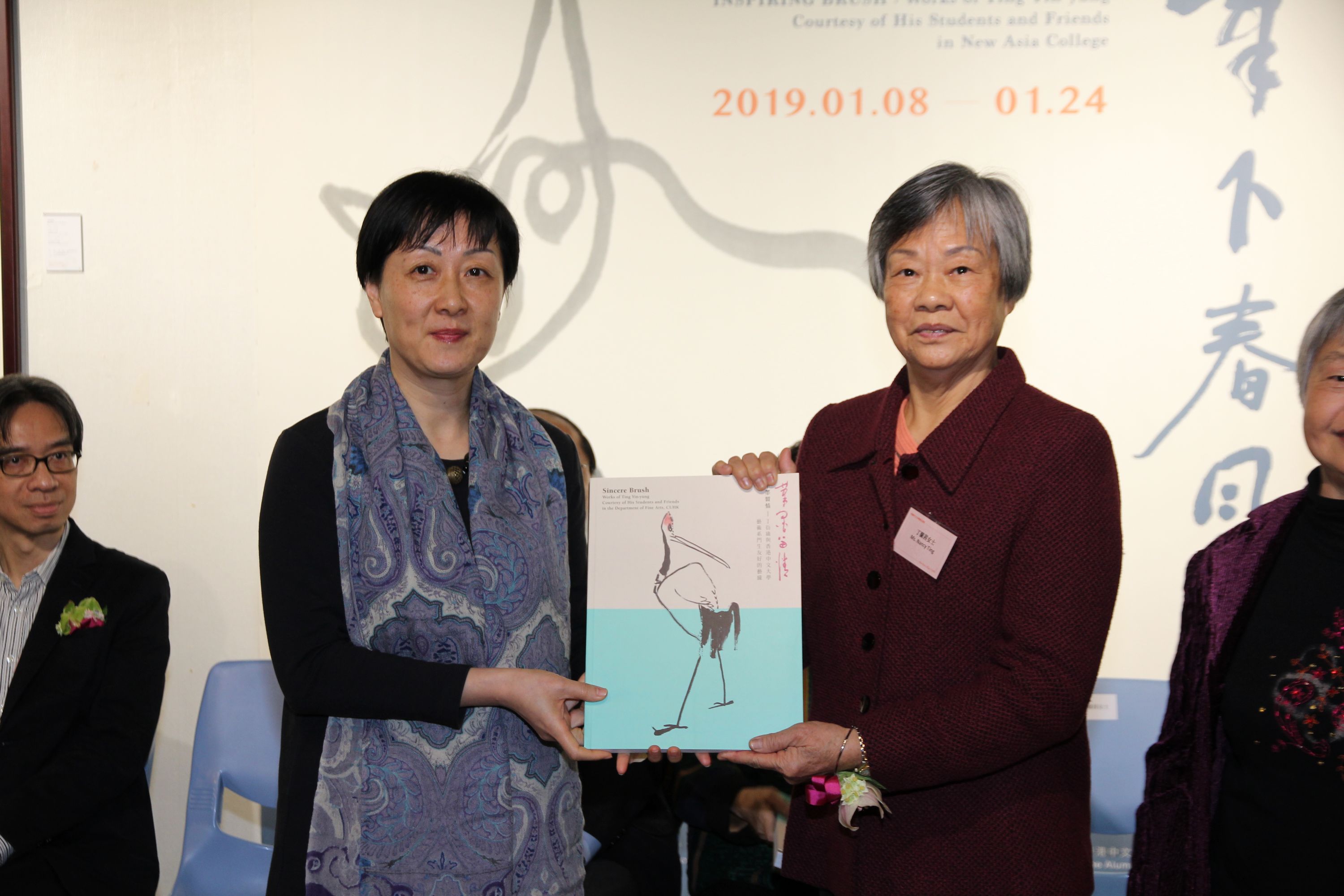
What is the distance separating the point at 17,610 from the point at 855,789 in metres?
2.27

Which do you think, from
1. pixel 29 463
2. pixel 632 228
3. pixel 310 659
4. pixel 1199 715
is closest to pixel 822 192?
pixel 632 228

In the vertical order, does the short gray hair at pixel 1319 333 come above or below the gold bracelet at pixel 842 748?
above

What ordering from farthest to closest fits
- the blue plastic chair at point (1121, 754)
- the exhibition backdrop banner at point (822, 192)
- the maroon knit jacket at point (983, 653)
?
the exhibition backdrop banner at point (822, 192), the blue plastic chair at point (1121, 754), the maroon knit jacket at point (983, 653)

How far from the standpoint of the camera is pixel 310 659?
5.16ft

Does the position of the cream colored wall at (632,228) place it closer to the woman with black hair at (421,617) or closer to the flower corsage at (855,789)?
the woman with black hair at (421,617)

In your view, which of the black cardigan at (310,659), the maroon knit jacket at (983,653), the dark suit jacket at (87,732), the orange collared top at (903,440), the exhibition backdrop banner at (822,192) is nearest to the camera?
the maroon knit jacket at (983,653)

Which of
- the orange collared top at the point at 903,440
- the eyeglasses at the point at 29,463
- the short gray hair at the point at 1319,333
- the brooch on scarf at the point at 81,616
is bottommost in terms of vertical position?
the brooch on scarf at the point at 81,616

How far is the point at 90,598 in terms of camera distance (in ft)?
8.36

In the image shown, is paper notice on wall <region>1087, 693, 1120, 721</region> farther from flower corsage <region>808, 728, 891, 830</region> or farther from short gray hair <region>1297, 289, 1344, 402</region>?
flower corsage <region>808, 728, 891, 830</region>

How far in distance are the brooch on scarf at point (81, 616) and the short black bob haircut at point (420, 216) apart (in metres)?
1.43

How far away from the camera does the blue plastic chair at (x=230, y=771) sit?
9.37 ft

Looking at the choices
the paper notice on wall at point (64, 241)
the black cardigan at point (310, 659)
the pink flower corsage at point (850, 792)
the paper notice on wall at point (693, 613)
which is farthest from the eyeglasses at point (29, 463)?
the pink flower corsage at point (850, 792)

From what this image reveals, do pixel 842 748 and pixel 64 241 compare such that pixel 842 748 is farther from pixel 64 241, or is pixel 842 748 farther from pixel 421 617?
pixel 64 241

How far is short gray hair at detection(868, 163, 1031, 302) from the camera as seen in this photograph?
158cm
